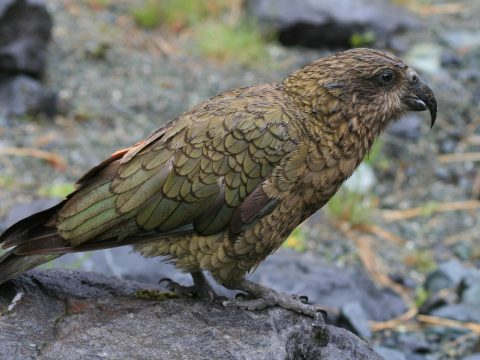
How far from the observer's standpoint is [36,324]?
13.6ft

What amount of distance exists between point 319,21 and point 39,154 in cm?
434

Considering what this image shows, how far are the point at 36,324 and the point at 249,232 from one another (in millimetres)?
1133

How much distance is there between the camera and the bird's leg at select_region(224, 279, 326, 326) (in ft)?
14.6

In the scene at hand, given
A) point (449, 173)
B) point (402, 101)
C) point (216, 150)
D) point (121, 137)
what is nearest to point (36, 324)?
point (216, 150)

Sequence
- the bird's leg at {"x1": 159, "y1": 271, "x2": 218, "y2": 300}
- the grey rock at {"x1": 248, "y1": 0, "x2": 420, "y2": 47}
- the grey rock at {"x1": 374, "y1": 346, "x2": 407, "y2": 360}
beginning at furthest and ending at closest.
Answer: the grey rock at {"x1": 248, "y1": 0, "x2": 420, "y2": 47} → the grey rock at {"x1": 374, "y1": 346, "x2": 407, "y2": 360} → the bird's leg at {"x1": 159, "y1": 271, "x2": 218, "y2": 300}

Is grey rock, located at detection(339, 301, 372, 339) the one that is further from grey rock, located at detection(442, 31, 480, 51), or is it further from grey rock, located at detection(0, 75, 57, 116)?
grey rock, located at detection(442, 31, 480, 51)

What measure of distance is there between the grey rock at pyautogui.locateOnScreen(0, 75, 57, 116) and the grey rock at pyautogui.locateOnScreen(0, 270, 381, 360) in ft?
13.4

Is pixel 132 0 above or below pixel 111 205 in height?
above

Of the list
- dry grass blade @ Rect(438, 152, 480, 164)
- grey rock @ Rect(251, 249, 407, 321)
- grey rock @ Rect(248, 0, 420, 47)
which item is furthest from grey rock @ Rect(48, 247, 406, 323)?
grey rock @ Rect(248, 0, 420, 47)

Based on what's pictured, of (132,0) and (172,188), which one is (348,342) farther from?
(132,0)

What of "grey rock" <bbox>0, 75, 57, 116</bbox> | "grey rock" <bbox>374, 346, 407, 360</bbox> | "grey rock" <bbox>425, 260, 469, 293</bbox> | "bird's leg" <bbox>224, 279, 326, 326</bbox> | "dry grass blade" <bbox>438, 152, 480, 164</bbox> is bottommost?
"bird's leg" <bbox>224, 279, 326, 326</bbox>

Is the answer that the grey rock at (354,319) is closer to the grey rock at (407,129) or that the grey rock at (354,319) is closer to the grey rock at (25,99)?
the grey rock at (407,129)

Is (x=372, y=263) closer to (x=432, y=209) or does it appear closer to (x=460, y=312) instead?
(x=460, y=312)

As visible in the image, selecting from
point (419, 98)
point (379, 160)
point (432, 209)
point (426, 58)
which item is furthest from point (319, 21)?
point (419, 98)
